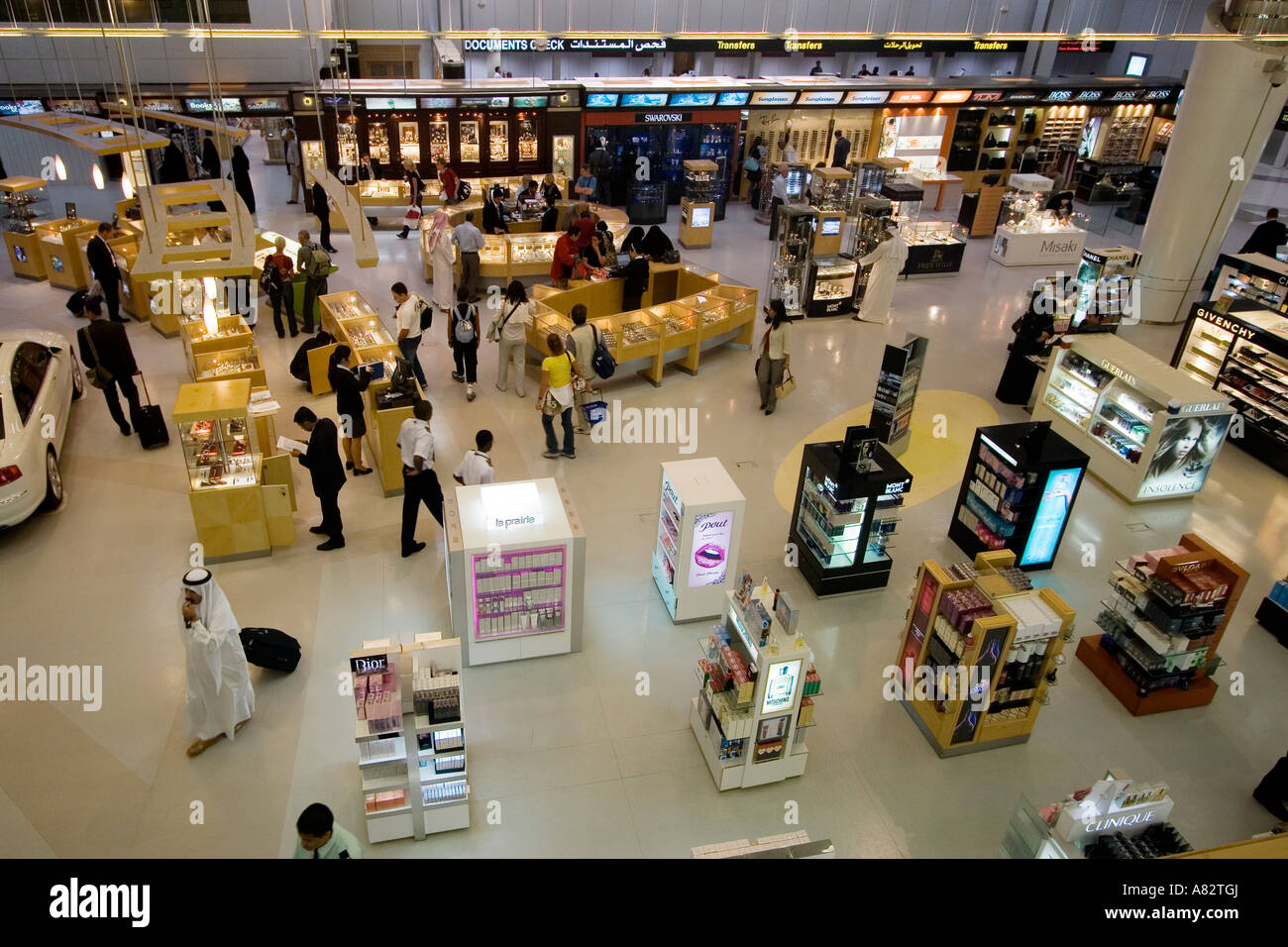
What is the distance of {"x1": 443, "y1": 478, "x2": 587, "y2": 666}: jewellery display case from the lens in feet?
22.3

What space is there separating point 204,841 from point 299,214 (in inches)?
602

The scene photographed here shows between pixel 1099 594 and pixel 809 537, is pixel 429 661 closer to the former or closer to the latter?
pixel 809 537

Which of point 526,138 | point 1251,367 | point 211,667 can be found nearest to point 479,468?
point 211,667

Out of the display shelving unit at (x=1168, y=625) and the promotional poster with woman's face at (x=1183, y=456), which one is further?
the promotional poster with woman's face at (x=1183, y=456)

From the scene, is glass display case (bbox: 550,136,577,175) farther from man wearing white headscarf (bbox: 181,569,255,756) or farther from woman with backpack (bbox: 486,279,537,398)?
man wearing white headscarf (bbox: 181,569,255,756)

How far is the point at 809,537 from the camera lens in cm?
838

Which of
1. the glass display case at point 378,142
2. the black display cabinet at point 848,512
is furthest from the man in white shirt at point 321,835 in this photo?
the glass display case at point 378,142

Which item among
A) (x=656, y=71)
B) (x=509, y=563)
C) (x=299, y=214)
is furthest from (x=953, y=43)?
(x=509, y=563)

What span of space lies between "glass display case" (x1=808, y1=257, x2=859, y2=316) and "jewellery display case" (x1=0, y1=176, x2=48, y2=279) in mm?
12735

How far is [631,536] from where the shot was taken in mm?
8914

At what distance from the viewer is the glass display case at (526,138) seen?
19.3 meters

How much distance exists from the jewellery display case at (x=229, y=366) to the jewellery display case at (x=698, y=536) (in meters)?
5.31

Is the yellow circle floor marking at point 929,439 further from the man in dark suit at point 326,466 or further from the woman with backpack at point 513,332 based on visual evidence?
the man in dark suit at point 326,466

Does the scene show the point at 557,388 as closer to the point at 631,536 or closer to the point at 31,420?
the point at 631,536
